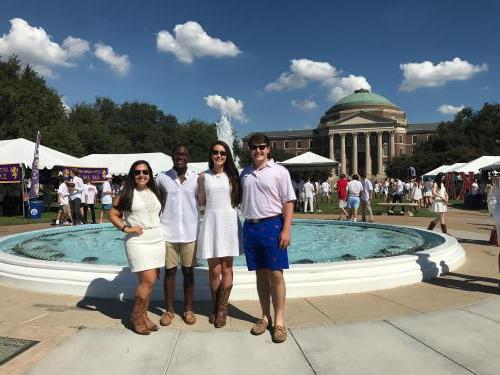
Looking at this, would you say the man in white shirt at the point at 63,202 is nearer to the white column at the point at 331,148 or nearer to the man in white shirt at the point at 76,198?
the man in white shirt at the point at 76,198

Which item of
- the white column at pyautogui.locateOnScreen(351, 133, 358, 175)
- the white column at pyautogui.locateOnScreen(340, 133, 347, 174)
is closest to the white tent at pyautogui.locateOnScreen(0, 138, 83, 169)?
the white column at pyautogui.locateOnScreen(351, 133, 358, 175)

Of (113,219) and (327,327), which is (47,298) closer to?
(113,219)

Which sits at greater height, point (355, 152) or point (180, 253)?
A: point (355, 152)

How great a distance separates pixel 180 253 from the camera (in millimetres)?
4703

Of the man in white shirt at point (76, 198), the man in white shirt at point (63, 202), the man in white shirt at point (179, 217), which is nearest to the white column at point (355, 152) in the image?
the man in white shirt at point (63, 202)

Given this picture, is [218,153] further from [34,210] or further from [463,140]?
[463,140]

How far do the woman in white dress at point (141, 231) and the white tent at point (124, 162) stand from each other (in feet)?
93.8

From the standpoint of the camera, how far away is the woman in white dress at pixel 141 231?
14.2 feet

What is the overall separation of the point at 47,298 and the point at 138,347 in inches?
94.3

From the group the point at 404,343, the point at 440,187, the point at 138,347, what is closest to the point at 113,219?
the point at 138,347

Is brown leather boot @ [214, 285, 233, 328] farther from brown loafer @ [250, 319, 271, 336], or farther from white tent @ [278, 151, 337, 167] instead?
white tent @ [278, 151, 337, 167]

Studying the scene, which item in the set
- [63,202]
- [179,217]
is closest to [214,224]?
[179,217]

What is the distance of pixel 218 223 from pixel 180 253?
0.63m

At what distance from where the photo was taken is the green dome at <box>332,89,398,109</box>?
122m
